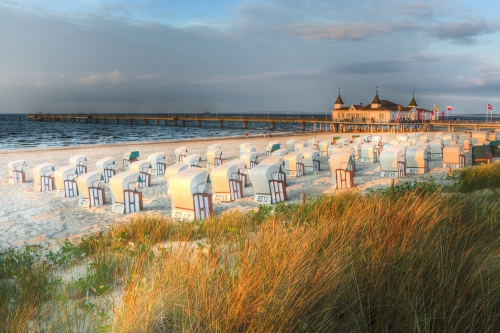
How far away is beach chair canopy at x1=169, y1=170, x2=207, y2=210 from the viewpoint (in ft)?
30.5

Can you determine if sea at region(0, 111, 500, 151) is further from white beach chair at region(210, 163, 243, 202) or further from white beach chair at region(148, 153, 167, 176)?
white beach chair at region(210, 163, 243, 202)

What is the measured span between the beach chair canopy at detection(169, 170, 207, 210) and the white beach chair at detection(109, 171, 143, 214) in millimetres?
1562

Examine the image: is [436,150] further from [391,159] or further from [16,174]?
[16,174]

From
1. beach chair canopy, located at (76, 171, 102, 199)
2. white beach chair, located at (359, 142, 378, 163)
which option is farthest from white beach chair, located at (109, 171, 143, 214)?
white beach chair, located at (359, 142, 378, 163)

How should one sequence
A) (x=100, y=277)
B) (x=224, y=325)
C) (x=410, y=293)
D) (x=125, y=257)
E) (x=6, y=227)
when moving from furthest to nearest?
(x=6, y=227), (x=125, y=257), (x=100, y=277), (x=410, y=293), (x=224, y=325)

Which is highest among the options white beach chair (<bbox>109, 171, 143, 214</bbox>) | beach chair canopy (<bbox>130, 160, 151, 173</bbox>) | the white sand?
Result: beach chair canopy (<bbox>130, 160, 151, 173</bbox>)

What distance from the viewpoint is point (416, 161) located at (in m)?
14.8

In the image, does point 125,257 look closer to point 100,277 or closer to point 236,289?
point 100,277

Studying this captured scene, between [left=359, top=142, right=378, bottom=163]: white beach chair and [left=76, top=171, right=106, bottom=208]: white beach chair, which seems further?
[left=359, top=142, right=378, bottom=163]: white beach chair

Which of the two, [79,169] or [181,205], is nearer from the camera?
[181,205]

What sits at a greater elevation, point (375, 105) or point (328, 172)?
point (375, 105)

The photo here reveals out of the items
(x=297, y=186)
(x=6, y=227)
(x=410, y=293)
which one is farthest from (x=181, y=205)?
(x=410, y=293)

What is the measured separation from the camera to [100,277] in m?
3.65

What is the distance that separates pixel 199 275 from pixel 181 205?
6879 millimetres
